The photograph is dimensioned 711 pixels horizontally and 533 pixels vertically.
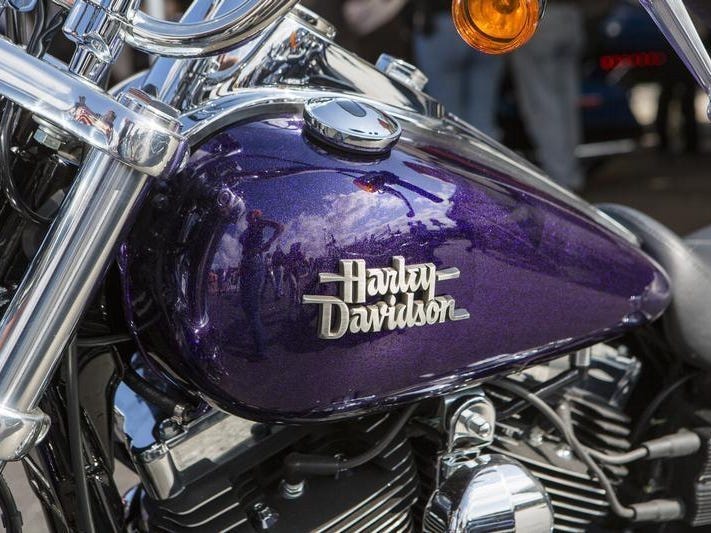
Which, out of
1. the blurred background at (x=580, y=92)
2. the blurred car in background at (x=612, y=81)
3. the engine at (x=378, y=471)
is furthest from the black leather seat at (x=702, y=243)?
the blurred car in background at (x=612, y=81)

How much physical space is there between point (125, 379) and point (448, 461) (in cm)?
46

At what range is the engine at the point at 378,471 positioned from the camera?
4.12ft

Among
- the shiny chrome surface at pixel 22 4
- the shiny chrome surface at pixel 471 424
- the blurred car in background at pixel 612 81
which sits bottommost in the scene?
the shiny chrome surface at pixel 471 424

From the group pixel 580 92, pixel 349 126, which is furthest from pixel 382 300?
pixel 580 92

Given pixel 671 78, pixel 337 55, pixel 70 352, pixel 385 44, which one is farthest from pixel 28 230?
pixel 671 78

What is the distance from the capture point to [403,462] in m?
1.37

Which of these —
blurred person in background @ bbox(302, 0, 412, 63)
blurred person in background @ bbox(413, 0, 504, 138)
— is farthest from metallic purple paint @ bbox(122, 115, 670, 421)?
blurred person in background @ bbox(413, 0, 504, 138)

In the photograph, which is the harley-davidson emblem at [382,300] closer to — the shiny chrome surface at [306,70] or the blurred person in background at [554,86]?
the shiny chrome surface at [306,70]

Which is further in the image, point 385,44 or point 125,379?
point 385,44

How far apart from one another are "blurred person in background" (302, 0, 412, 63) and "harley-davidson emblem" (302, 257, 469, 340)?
85.2 inches

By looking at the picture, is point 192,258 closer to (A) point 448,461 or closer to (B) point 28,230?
(B) point 28,230

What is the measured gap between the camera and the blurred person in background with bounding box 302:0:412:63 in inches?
150

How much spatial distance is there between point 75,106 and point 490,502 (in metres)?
0.75

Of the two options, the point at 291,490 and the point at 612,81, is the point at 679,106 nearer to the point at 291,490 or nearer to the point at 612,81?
the point at 612,81
